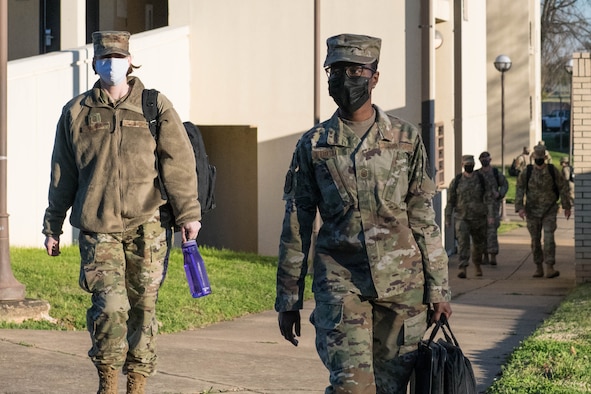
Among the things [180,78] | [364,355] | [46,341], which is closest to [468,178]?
[180,78]

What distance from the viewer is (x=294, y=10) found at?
19.0m

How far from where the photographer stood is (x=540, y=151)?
16734mm

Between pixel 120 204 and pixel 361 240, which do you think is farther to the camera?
pixel 120 204

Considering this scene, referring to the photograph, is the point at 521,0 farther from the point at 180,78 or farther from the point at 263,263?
the point at 263,263

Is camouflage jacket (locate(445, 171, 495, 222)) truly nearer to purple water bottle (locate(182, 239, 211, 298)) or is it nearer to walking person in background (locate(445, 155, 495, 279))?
walking person in background (locate(445, 155, 495, 279))

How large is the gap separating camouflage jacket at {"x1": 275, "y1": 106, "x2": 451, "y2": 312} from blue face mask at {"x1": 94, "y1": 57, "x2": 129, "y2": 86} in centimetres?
159

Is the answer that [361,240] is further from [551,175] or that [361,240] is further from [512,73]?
[512,73]

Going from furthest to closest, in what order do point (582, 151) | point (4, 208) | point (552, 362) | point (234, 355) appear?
1. point (582, 151)
2. point (4, 208)
3. point (234, 355)
4. point (552, 362)

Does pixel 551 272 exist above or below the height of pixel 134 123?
below

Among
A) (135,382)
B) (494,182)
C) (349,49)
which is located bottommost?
(135,382)

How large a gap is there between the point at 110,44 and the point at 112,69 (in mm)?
133

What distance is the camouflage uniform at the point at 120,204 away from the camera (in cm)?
610

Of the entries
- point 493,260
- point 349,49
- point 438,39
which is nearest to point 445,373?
point 349,49

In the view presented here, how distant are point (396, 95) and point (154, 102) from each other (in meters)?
12.6
